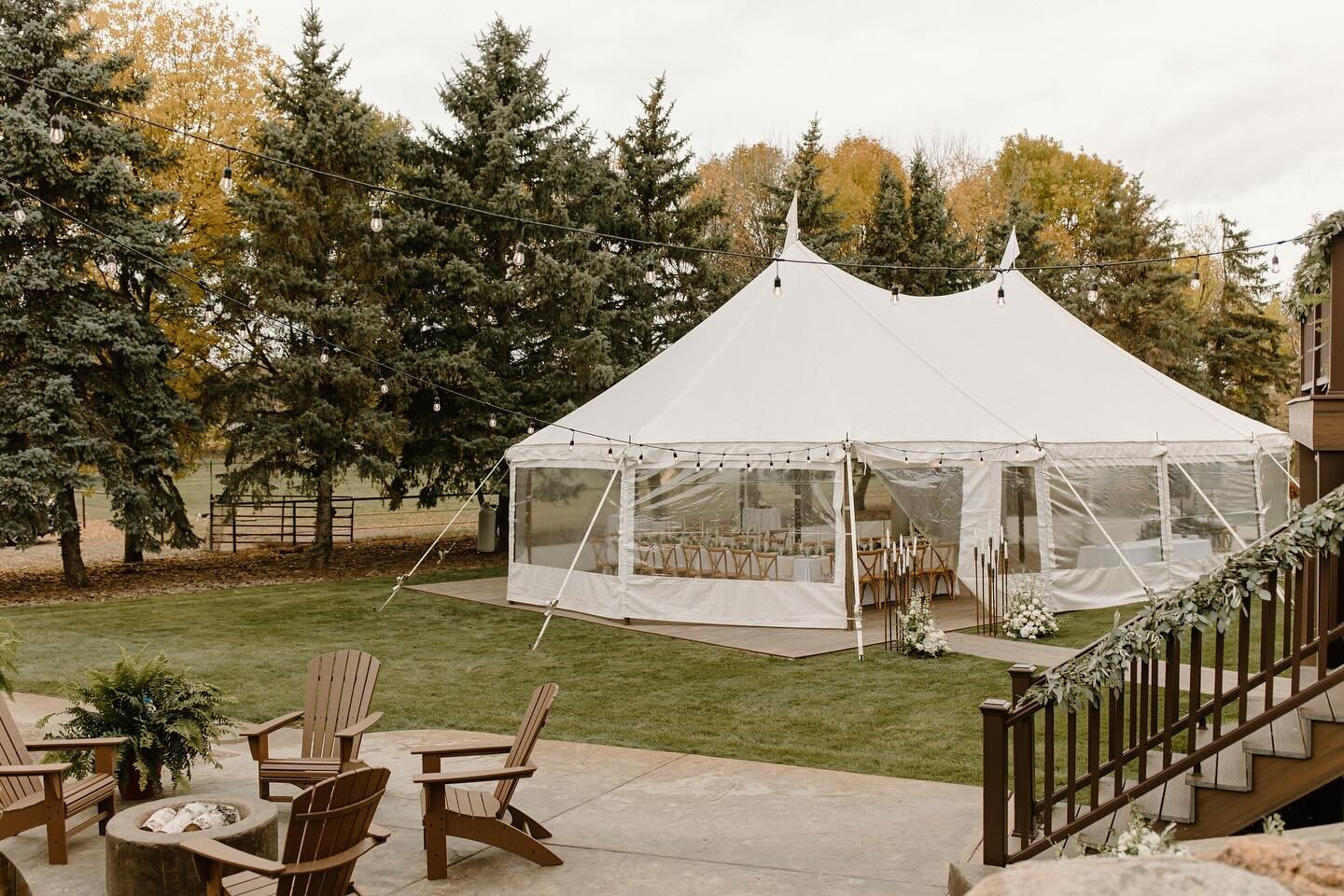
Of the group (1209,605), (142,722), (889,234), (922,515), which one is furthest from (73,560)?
(889,234)

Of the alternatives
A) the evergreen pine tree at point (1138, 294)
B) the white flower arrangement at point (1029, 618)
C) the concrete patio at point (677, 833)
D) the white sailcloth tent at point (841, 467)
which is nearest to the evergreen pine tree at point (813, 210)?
the evergreen pine tree at point (1138, 294)

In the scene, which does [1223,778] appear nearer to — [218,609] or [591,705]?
[591,705]

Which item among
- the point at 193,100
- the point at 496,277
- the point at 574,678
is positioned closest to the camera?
the point at 574,678

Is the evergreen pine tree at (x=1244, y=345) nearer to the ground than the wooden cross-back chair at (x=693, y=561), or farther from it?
farther from it

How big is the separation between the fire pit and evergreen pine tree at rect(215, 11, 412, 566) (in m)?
13.2

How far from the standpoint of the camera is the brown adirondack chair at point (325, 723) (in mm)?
5965

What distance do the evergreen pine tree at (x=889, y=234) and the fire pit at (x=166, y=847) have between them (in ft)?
81.6

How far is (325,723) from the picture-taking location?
6.52 m

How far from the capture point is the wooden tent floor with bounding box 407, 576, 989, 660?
11.4 meters

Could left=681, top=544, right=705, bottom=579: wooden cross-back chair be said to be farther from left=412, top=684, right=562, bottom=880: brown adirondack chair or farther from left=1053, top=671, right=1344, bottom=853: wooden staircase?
left=1053, top=671, right=1344, bottom=853: wooden staircase

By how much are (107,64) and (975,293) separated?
1375cm

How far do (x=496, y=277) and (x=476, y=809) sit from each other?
15.4 m

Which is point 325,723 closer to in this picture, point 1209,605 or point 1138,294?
point 1209,605

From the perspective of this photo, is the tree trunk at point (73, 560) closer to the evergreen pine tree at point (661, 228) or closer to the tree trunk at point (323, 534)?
the tree trunk at point (323, 534)
